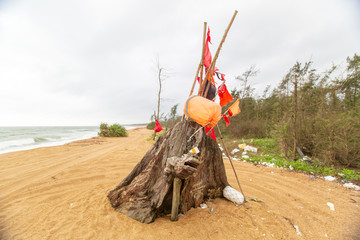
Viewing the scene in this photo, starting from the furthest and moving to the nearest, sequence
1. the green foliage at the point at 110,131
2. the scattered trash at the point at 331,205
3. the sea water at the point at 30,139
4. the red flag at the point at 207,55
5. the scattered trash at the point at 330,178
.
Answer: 1. the green foliage at the point at 110,131
2. the sea water at the point at 30,139
3. the scattered trash at the point at 330,178
4. the red flag at the point at 207,55
5. the scattered trash at the point at 331,205

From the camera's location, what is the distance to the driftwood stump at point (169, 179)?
2.01 m

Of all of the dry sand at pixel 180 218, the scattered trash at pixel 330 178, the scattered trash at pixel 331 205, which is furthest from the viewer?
the scattered trash at pixel 330 178

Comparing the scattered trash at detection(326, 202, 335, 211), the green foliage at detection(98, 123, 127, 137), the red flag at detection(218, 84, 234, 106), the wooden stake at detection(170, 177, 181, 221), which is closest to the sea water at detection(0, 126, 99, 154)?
the green foliage at detection(98, 123, 127, 137)

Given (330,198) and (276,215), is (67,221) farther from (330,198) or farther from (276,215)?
Result: (330,198)

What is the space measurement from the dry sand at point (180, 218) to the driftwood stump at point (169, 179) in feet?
0.50

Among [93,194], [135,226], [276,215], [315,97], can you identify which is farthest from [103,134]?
[315,97]

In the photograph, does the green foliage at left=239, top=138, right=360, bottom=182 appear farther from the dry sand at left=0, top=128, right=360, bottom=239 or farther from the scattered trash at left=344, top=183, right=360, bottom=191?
the dry sand at left=0, top=128, right=360, bottom=239

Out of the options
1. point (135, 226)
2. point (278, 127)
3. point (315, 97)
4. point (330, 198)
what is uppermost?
point (315, 97)

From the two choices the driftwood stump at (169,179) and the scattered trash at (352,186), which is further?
the scattered trash at (352,186)

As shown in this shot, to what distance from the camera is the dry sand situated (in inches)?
70.9

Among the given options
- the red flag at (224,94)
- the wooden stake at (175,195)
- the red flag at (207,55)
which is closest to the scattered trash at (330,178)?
the red flag at (224,94)

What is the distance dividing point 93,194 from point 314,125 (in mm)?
7560

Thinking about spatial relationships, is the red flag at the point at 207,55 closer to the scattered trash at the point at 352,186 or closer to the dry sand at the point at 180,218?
the dry sand at the point at 180,218

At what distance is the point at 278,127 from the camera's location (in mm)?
6020
